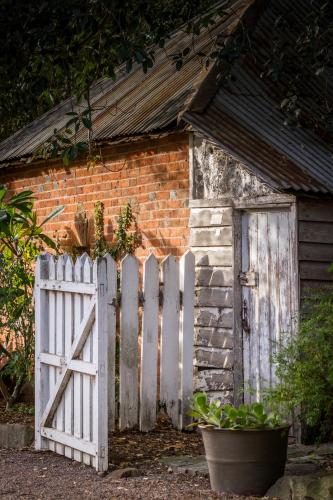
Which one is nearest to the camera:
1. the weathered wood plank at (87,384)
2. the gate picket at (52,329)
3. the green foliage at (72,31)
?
the weathered wood plank at (87,384)

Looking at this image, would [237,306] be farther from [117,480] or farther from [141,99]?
[141,99]

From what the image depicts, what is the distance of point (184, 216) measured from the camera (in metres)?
8.91

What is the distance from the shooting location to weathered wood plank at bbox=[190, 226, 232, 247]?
8375 millimetres

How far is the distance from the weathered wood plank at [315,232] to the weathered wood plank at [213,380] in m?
1.51

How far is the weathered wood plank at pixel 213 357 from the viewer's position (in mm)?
8391

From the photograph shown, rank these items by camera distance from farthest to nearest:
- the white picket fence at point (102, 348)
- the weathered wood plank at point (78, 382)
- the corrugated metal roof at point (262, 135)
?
the corrugated metal roof at point (262, 135) → the weathered wood plank at point (78, 382) → the white picket fence at point (102, 348)

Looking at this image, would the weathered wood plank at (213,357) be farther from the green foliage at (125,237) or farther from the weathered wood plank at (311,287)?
the green foliage at (125,237)

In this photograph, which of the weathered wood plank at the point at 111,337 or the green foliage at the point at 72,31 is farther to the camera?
the green foliage at the point at 72,31

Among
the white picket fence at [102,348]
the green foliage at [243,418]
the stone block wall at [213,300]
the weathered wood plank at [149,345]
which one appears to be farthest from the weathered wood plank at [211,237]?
the green foliage at [243,418]

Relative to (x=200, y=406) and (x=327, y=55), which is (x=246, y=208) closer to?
(x=327, y=55)

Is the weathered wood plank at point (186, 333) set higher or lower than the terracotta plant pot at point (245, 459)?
higher

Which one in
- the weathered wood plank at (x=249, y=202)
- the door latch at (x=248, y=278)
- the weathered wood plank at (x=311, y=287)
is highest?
the weathered wood plank at (x=249, y=202)

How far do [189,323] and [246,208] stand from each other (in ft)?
3.96

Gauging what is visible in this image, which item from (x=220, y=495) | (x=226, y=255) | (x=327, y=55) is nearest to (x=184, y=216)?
(x=226, y=255)
